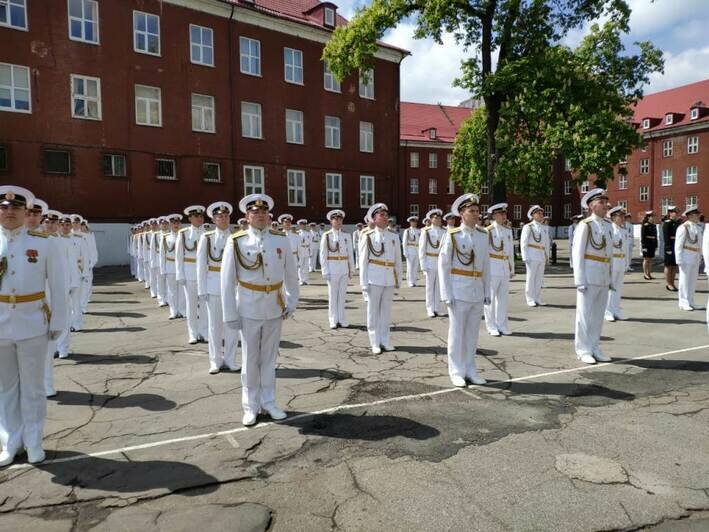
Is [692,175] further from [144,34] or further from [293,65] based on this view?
[144,34]

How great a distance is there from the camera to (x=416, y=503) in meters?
3.76

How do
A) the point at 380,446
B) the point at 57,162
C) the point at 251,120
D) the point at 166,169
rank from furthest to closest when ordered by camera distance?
1. the point at 251,120
2. the point at 166,169
3. the point at 57,162
4. the point at 380,446

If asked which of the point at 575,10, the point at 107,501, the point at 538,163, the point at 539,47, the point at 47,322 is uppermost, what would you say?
the point at 575,10

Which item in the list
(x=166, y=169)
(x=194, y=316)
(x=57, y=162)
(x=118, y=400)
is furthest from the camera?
(x=166, y=169)

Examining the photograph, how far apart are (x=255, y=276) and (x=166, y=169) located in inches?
953

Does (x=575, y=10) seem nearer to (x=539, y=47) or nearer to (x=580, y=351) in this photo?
(x=539, y=47)

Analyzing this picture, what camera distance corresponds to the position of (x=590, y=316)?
7.67m

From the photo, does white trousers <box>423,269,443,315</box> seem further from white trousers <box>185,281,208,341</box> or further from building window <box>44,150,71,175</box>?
building window <box>44,150,71,175</box>

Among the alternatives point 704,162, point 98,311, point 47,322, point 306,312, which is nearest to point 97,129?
point 98,311

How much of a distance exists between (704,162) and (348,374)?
2049 inches

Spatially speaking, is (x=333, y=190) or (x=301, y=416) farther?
(x=333, y=190)

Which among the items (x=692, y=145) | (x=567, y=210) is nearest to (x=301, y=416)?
(x=692, y=145)

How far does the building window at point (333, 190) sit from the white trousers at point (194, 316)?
79.4 ft

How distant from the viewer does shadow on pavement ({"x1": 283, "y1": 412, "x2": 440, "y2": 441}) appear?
495 cm
